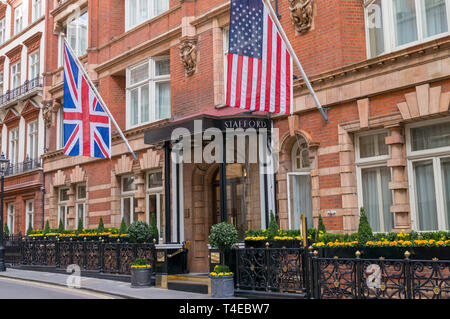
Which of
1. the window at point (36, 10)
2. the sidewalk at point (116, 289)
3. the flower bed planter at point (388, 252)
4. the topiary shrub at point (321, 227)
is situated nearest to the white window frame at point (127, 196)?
the sidewalk at point (116, 289)

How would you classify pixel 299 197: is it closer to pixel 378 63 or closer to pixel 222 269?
pixel 222 269

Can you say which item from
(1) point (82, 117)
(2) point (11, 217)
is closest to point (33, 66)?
(2) point (11, 217)

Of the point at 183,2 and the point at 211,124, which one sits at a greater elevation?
the point at 183,2

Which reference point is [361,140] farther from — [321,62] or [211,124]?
[211,124]

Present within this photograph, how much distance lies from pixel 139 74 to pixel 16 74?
46.0ft

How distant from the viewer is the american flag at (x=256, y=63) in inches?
463

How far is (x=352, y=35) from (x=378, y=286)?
6439mm

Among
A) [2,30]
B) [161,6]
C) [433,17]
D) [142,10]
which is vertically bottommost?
[433,17]

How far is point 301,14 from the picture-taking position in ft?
44.9

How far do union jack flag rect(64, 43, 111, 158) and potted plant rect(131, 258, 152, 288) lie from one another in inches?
192

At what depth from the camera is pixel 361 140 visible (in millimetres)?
12445

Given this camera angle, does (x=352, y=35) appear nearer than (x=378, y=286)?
No

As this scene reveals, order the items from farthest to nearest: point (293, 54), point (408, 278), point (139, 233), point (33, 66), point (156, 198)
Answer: point (33, 66)
point (156, 198)
point (139, 233)
point (293, 54)
point (408, 278)
